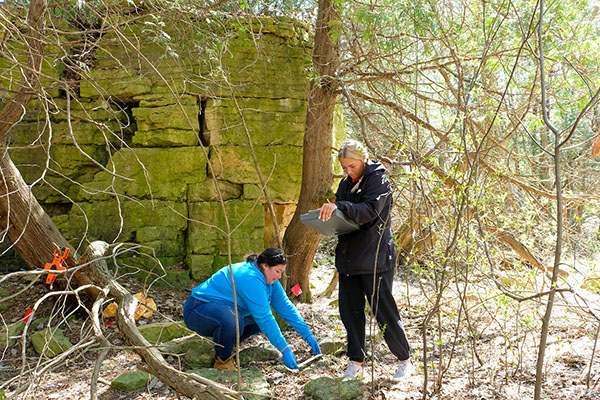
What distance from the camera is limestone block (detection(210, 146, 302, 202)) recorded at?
6.36 meters

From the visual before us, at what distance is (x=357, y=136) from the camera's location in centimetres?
917

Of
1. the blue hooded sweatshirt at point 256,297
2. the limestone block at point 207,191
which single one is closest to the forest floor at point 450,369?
the blue hooded sweatshirt at point 256,297

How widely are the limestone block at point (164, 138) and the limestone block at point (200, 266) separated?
1456mm

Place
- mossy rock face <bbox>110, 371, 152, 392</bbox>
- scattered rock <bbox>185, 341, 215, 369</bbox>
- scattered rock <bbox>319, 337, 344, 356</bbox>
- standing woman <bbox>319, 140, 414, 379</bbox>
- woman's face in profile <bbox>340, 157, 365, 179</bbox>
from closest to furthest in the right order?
standing woman <bbox>319, 140, 414, 379</bbox> → woman's face in profile <bbox>340, 157, 365, 179</bbox> → mossy rock face <bbox>110, 371, 152, 392</bbox> → scattered rock <bbox>185, 341, 215, 369</bbox> → scattered rock <bbox>319, 337, 344, 356</bbox>

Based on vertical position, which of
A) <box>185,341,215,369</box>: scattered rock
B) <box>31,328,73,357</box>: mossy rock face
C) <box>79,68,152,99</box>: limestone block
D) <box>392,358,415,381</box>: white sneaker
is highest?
<box>79,68,152,99</box>: limestone block

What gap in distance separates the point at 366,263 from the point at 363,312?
45cm

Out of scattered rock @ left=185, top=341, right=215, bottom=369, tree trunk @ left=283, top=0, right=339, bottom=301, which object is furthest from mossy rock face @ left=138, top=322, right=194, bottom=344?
tree trunk @ left=283, top=0, right=339, bottom=301

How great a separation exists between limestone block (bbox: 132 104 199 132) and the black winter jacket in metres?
3.16

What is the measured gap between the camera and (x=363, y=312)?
390 centimetres

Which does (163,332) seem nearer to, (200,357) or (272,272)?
(200,357)

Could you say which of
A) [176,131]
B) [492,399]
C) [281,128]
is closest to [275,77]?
[281,128]

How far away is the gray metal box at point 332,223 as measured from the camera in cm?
356

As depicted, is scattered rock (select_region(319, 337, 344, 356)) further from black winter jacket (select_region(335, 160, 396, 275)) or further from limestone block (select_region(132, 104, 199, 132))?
limestone block (select_region(132, 104, 199, 132))

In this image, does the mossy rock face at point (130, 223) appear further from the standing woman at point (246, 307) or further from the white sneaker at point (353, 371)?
the white sneaker at point (353, 371)
